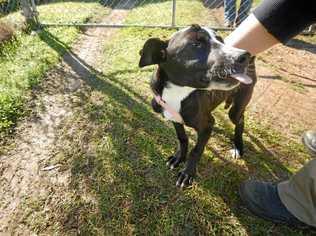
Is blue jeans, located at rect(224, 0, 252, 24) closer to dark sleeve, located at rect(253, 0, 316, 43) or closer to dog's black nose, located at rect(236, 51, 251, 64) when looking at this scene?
dark sleeve, located at rect(253, 0, 316, 43)

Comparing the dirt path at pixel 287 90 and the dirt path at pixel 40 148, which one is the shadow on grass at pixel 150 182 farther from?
the dirt path at pixel 287 90

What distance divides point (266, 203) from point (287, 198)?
0.17m

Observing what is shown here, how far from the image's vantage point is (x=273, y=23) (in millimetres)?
2172

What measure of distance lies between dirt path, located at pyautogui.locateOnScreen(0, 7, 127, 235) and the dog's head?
1462mm


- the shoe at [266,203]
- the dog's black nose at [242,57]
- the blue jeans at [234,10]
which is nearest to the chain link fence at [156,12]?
the blue jeans at [234,10]

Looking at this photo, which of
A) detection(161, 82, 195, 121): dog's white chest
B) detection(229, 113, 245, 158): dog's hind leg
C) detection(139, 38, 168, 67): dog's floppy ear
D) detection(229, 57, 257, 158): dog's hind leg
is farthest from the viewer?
detection(229, 113, 245, 158): dog's hind leg

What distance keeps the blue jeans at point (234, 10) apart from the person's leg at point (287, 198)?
163 inches

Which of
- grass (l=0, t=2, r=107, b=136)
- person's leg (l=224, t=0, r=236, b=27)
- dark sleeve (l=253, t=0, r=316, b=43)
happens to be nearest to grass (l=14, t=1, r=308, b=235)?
grass (l=0, t=2, r=107, b=136)

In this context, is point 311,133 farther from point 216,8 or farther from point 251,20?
point 216,8

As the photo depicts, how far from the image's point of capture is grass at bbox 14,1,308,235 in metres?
2.73

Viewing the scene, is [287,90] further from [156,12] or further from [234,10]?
[156,12]

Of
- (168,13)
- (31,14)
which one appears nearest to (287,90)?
(168,13)

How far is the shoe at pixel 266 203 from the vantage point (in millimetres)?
2654

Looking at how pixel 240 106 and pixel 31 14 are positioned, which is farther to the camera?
pixel 31 14
